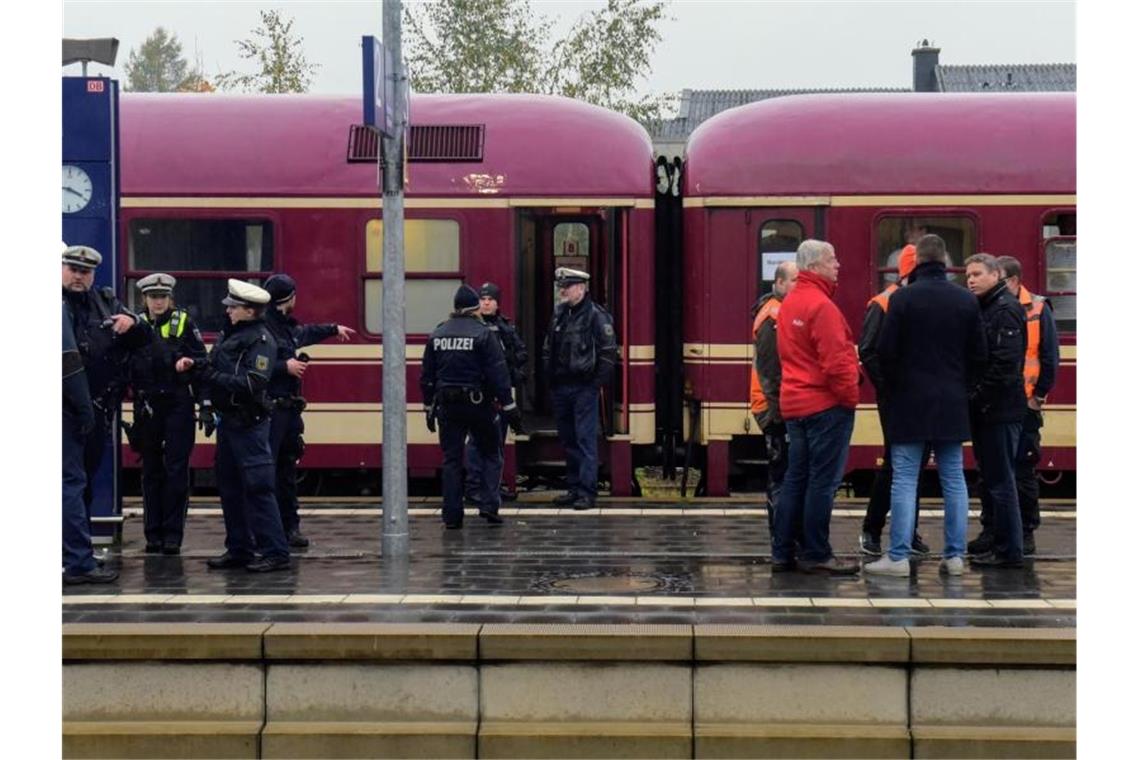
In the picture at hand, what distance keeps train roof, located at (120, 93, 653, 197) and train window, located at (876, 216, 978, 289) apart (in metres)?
1.98

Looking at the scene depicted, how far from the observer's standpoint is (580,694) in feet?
23.5

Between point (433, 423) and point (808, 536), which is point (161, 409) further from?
point (808, 536)

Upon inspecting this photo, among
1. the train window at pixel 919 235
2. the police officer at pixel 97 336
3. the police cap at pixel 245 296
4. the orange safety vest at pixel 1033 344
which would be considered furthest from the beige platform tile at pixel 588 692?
the train window at pixel 919 235

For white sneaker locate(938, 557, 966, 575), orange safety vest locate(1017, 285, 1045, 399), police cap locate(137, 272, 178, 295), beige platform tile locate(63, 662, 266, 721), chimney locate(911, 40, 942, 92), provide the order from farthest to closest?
chimney locate(911, 40, 942, 92), orange safety vest locate(1017, 285, 1045, 399), police cap locate(137, 272, 178, 295), white sneaker locate(938, 557, 966, 575), beige platform tile locate(63, 662, 266, 721)

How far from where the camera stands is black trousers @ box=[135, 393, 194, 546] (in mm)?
10336

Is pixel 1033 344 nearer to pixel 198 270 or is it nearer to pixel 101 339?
pixel 101 339

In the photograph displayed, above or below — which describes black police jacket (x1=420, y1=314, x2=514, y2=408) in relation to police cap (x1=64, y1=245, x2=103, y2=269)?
below

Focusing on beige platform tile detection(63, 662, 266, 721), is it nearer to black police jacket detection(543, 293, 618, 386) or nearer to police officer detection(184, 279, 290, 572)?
police officer detection(184, 279, 290, 572)

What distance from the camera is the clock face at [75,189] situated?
421 inches

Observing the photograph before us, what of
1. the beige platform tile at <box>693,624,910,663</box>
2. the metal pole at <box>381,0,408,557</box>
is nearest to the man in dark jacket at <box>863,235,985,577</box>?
the beige platform tile at <box>693,624,910,663</box>

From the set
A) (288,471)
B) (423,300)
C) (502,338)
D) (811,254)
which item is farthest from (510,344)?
(811,254)

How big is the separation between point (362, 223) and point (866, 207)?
164 inches

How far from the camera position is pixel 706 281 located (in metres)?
14.3

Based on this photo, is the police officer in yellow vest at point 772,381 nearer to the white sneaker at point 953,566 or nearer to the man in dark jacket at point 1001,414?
the white sneaker at point 953,566
